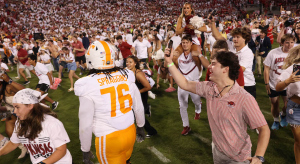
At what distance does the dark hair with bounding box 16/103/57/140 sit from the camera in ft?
7.47

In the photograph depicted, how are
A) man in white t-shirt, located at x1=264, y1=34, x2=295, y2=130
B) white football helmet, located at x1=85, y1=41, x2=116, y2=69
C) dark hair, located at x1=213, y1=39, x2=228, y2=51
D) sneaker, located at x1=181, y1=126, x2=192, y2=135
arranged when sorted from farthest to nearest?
sneaker, located at x1=181, y1=126, x2=192, y2=135
man in white t-shirt, located at x1=264, y1=34, x2=295, y2=130
dark hair, located at x1=213, y1=39, x2=228, y2=51
white football helmet, located at x1=85, y1=41, x2=116, y2=69

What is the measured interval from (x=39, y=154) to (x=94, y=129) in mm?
799

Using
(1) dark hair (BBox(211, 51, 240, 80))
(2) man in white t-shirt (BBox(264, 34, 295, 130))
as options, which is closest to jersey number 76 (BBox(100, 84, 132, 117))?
(1) dark hair (BBox(211, 51, 240, 80))

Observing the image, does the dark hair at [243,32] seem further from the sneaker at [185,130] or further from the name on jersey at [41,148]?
the name on jersey at [41,148]

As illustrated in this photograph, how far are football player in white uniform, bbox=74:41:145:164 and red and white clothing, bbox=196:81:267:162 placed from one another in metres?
0.92

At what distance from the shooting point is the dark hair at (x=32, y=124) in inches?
Answer: 89.6

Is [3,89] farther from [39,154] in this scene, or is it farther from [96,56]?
[96,56]

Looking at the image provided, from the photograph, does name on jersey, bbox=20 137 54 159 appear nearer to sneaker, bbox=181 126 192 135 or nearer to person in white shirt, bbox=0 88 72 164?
person in white shirt, bbox=0 88 72 164

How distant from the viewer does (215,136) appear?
7.15 feet

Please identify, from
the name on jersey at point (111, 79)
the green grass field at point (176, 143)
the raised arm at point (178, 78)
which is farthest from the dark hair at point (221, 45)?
the green grass field at point (176, 143)

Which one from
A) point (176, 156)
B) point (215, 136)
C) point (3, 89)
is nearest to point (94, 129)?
Answer: point (215, 136)

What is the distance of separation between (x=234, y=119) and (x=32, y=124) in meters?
2.15

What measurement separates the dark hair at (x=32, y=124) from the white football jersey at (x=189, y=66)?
2.85 meters

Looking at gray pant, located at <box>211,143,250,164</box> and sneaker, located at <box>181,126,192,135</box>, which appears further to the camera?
sneaker, located at <box>181,126,192,135</box>
